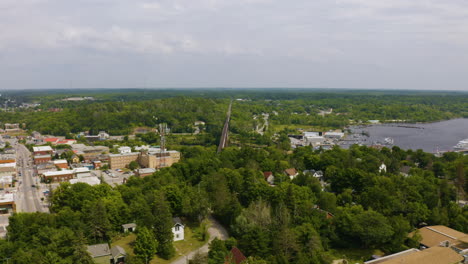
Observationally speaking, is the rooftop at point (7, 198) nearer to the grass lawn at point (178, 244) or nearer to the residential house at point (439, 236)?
the grass lawn at point (178, 244)

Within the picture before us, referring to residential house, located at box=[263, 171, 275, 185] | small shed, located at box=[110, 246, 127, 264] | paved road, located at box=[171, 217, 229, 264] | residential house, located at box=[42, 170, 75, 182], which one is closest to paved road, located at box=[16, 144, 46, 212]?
residential house, located at box=[42, 170, 75, 182]

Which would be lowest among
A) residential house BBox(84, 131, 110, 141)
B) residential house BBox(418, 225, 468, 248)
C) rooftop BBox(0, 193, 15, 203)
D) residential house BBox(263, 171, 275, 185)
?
rooftop BBox(0, 193, 15, 203)

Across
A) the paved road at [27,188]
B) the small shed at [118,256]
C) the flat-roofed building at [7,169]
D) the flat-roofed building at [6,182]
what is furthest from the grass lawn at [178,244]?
the flat-roofed building at [7,169]

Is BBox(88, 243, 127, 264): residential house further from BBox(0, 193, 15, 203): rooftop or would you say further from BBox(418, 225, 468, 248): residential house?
BBox(418, 225, 468, 248): residential house

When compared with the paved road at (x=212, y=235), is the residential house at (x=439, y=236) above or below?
above

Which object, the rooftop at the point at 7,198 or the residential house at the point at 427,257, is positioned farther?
the rooftop at the point at 7,198

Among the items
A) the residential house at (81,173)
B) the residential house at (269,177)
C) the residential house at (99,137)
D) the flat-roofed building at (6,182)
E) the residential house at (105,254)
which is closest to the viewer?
the residential house at (105,254)
